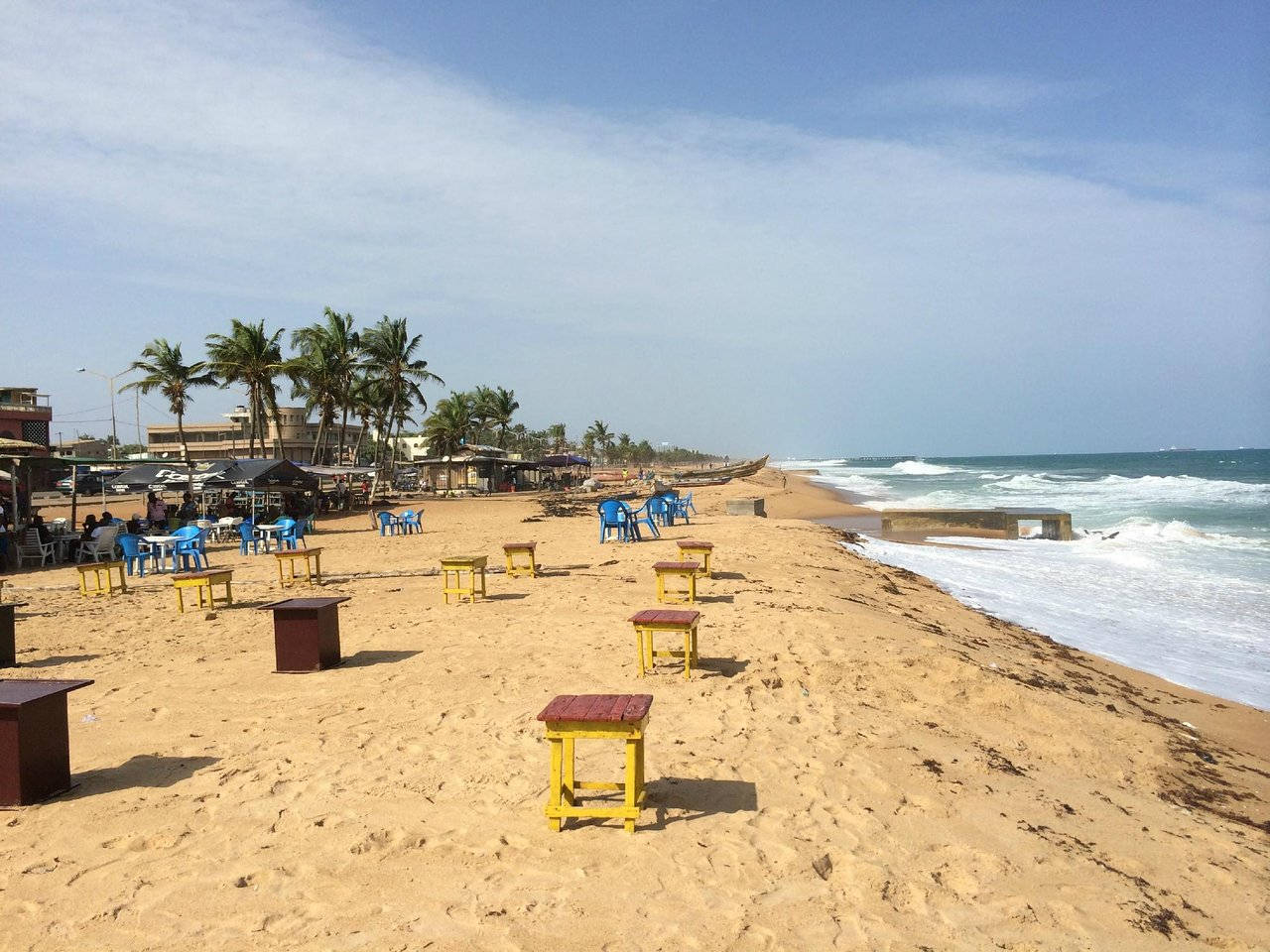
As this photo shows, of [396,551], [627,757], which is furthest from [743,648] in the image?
[396,551]

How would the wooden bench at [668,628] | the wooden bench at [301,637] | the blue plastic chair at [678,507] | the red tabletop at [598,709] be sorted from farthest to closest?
1. the blue plastic chair at [678,507]
2. the wooden bench at [301,637]
3. the wooden bench at [668,628]
4. the red tabletop at [598,709]

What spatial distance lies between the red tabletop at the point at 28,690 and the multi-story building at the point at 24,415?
130 ft

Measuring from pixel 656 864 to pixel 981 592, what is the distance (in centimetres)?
1014

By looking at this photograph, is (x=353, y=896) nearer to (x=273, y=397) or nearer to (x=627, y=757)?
(x=627, y=757)

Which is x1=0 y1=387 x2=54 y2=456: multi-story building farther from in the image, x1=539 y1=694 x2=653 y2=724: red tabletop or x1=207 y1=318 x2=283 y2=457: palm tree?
x1=539 y1=694 x2=653 y2=724: red tabletop

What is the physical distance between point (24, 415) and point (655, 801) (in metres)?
43.0

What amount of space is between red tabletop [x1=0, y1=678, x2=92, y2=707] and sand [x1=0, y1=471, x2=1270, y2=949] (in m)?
0.52

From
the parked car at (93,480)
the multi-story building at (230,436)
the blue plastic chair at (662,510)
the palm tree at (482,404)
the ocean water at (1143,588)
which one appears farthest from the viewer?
the multi-story building at (230,436)

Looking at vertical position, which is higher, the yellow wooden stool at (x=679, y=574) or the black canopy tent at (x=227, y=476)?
the black canopy tent at (x=227, y=476)

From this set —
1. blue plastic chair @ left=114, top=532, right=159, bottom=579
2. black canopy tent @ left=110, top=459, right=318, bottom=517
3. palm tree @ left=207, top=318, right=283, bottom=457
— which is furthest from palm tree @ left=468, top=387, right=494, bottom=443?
blue plastic chair @ left=114, top=532, right=159, bottom=579

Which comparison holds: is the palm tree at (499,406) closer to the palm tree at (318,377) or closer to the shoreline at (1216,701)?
the palm tree at (318,377)

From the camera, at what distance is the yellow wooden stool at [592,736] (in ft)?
11.7

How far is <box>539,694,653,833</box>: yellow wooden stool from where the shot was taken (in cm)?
356

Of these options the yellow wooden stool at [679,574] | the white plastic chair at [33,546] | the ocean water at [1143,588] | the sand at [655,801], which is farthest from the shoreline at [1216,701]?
the white plastic chair at [33,546]
